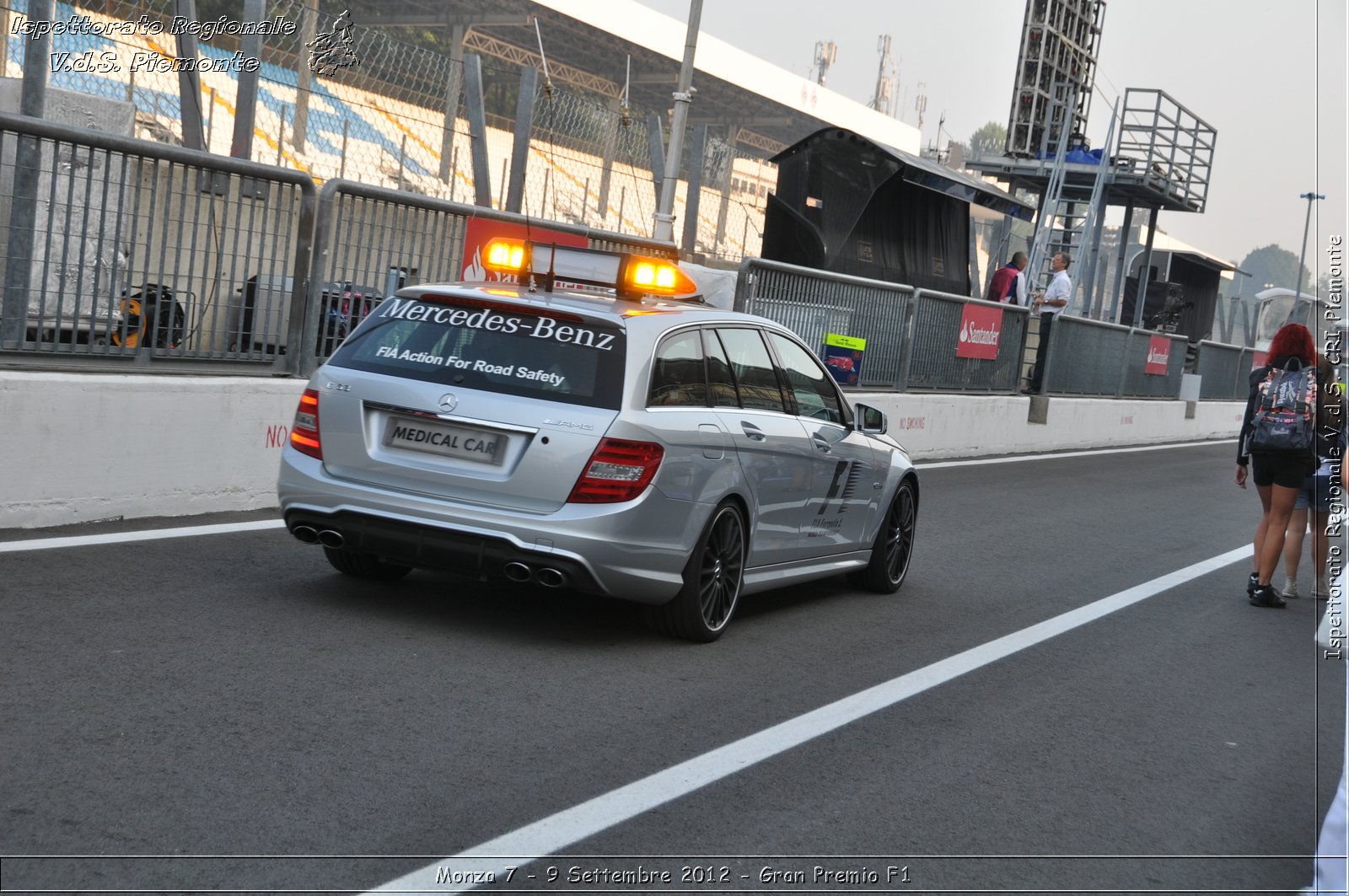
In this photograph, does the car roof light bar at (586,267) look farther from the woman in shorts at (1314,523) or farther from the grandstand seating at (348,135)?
the woman in shorts at (1314,523)

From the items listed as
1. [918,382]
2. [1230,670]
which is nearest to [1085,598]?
[1230,670]

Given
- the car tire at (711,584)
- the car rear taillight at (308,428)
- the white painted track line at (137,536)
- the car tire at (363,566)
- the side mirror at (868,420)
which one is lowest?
the white painted track line at (137,536)

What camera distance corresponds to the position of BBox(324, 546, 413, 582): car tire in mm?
7344

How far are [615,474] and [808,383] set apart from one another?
2129 millimetres

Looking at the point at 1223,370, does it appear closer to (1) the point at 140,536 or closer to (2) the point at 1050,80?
(2) the point at 1050,80

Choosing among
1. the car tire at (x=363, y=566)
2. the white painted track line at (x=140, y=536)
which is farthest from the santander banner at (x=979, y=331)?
the car tire at (x=363, y=566)

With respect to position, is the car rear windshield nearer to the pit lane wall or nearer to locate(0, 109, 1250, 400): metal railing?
locate(0, 109, 1250, 400): metal railing

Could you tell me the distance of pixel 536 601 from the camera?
7.42 m

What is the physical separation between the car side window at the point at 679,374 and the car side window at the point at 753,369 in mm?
316

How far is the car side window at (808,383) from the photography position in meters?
7.91

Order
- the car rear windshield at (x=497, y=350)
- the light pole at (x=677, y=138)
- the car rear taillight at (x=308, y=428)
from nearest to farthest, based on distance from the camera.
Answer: the car rear windshield at (x=497, y=350) < the car rear taillight at (x=308, y=428) < the light pole at (x=677, y=138)

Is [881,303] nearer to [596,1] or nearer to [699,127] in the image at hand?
[699,127]

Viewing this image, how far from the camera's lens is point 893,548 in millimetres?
9070

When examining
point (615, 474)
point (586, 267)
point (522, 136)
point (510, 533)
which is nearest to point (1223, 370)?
point (522, 136)
